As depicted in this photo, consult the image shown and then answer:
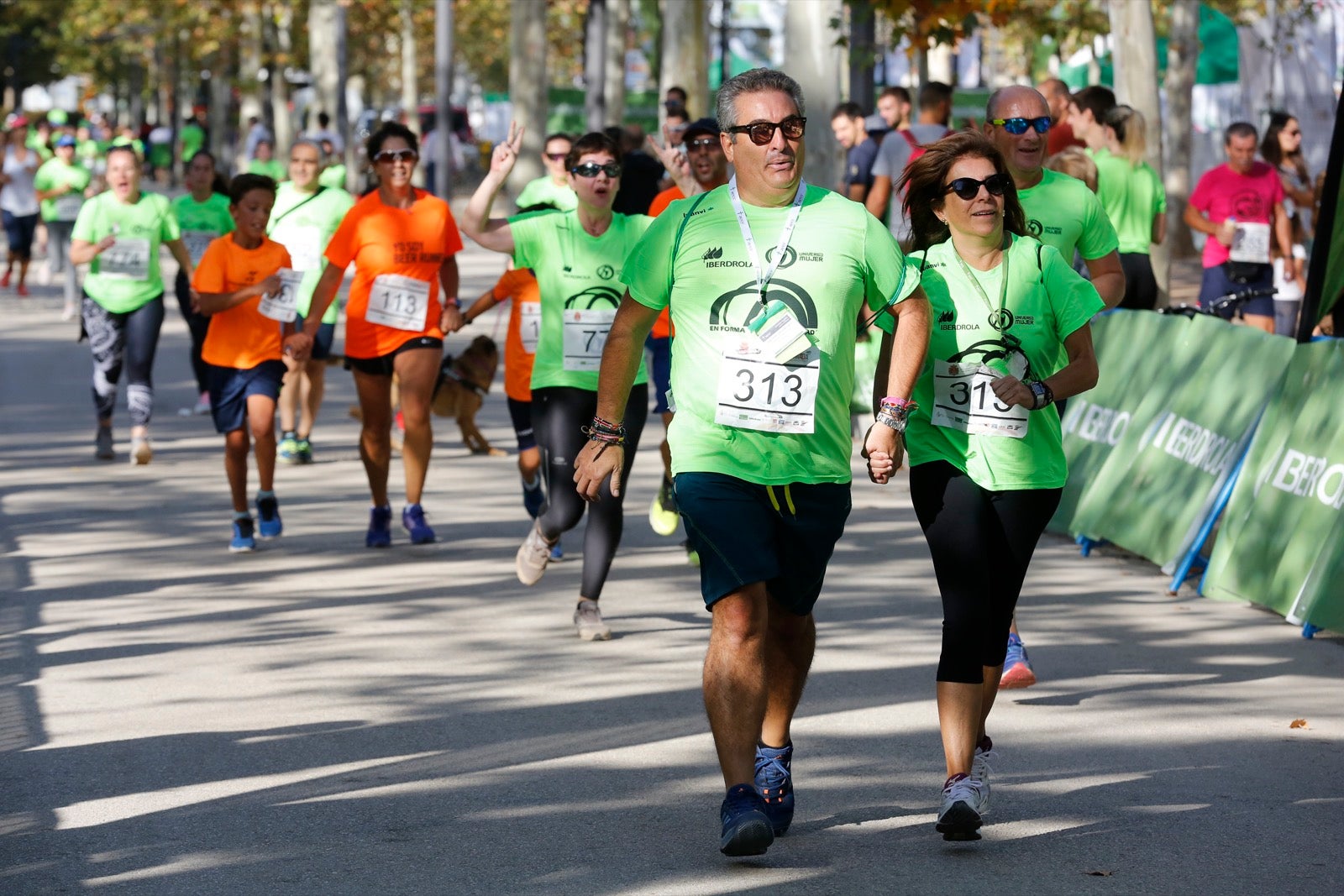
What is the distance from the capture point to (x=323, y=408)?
16.3 m

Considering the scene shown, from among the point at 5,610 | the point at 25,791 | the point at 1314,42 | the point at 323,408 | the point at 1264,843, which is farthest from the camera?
the point at 1314,42

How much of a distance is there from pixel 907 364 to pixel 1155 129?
12.0 meters

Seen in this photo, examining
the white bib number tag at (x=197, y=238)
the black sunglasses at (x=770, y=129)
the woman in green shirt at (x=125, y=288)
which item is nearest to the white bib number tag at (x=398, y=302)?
the woman in green shirt at (x=125, y=288)

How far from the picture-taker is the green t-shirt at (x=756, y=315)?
5.22 m

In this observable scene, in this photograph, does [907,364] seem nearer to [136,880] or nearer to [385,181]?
[136,880]

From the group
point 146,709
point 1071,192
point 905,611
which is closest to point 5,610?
point 146,709

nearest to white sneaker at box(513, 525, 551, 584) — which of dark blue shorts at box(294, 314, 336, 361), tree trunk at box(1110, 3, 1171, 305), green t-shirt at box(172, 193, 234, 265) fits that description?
dark blue shorts at box(294, 314, 336, 361)

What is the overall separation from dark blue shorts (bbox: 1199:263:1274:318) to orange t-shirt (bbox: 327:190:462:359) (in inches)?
259

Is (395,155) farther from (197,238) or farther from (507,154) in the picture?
(197,238)

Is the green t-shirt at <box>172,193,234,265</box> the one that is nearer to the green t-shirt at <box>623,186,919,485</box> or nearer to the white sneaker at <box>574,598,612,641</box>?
the white sneaker at <box>574,598,612,641</box>

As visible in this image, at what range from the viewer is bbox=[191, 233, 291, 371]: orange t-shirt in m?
10.4

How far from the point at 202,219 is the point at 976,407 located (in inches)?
414

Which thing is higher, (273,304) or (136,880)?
(273,304)

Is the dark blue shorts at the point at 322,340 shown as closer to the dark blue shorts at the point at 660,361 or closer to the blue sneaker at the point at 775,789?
the dark blue shorts at the point at 660,361
